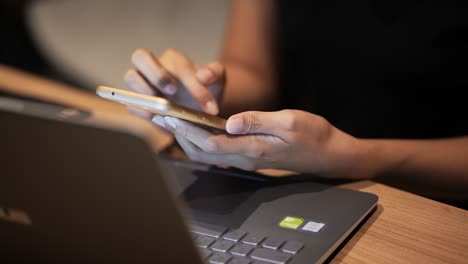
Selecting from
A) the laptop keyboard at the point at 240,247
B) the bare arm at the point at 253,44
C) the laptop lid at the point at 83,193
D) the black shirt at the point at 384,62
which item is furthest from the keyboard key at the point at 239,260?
the bare arm at the point at 253,44

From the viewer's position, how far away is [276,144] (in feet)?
2.18

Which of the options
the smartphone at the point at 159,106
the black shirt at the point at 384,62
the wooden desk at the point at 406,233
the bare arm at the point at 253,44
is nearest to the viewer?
the smartphone at the point at 159,106

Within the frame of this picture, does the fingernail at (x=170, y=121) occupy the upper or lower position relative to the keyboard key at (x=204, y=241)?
upper

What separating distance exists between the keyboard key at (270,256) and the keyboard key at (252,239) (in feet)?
0.04

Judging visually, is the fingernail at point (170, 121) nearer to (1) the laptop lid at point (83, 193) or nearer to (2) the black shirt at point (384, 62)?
(1) the laptop lid at point (83, 193)

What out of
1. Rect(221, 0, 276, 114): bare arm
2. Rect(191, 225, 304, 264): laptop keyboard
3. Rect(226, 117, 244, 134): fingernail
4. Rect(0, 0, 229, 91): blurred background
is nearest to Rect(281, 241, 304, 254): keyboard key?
Rect(191, 225, 304, 264): laptop keyboard

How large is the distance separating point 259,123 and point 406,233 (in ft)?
0.60

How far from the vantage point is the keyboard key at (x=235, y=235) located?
57 cm

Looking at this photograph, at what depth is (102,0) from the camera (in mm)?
2430

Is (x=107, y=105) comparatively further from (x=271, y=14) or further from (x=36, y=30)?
(x=36, y=30)

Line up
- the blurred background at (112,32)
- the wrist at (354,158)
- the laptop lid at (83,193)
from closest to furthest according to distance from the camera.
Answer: the laptop lid at (83,193), the wrist at (354,158), the blurred background at (112,32)

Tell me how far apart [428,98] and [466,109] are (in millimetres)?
60

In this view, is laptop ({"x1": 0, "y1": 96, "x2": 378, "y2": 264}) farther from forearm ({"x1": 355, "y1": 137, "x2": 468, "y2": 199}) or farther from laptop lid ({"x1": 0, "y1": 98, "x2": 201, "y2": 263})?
forearm ({"x1": 355, "y1": 137, "x2": 468, "y2": 199})

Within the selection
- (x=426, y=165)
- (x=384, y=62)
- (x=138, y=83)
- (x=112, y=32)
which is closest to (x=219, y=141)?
(x=138, y=83)
